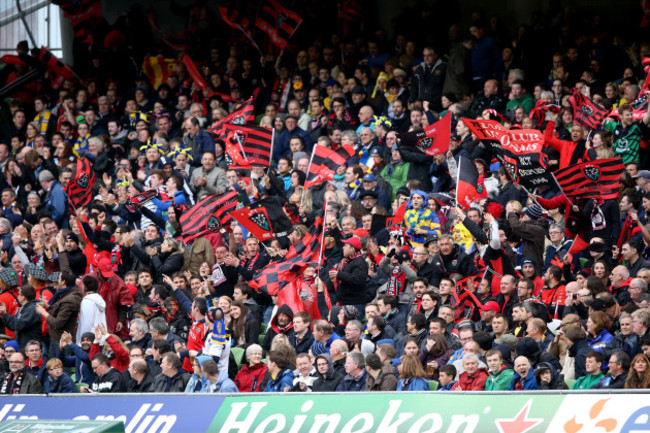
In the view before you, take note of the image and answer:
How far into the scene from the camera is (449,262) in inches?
602

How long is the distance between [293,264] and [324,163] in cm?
286

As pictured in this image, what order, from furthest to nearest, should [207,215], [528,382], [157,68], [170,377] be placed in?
[157,68]
[207,215]
[170,377]
[528,382]

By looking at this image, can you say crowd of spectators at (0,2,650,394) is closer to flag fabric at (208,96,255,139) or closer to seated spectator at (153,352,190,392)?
seated spectator at (153,352,190,392)

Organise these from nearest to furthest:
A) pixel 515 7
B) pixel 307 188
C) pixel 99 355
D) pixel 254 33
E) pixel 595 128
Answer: pixel 99 355
pixel 595 128
pixel 307 188
pixel 515 7
pixel 254 33

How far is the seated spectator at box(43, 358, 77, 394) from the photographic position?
14312mm

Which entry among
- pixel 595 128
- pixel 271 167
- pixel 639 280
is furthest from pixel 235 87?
pixel 639 280

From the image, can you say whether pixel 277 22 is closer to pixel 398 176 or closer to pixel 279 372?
pixel 398 176

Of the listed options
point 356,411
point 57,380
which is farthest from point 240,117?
point 356,411

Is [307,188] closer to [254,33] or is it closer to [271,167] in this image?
[271,167]

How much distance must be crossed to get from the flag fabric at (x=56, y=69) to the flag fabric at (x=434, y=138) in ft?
34.3

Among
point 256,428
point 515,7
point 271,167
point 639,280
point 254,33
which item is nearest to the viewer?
point 256,428

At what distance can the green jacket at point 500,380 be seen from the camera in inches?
472

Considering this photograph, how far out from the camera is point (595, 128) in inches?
651

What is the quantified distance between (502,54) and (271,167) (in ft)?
13.4
